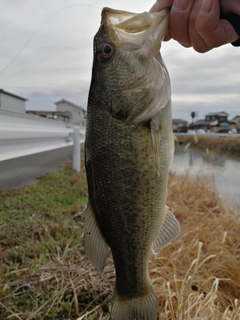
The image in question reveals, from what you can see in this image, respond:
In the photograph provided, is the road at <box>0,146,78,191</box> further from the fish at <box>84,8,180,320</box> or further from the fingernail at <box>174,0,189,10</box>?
the fingernail at <box>174,0,189,10</box>

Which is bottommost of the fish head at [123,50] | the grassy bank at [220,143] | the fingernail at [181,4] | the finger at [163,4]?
the grassy bank at [220,143]

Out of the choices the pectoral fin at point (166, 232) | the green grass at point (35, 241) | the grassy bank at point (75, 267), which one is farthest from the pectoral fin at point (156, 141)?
the green grass at point (35, 241)

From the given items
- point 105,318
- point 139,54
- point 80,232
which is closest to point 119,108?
point 139,54

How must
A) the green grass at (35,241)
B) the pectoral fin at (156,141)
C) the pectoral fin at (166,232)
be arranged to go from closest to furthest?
the pectoral fin at (156,141) → the pectoral fin at (166,232) → the green grass at (35,241)

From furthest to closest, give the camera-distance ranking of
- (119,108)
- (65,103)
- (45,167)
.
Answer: (65,103), (45,167), (119,108)

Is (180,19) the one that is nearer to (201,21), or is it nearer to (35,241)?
(201,21)

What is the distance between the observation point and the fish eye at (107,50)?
185 centimetres

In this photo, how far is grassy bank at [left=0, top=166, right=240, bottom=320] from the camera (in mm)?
2850

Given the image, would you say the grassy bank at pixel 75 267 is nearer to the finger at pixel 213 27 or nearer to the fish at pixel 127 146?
the fish at pixel 127 146

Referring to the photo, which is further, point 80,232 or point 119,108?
point 80,232

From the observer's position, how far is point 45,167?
8219mm

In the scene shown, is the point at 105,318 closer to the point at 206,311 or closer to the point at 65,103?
the point at 206,311

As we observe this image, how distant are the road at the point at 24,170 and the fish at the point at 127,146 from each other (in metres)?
3.15

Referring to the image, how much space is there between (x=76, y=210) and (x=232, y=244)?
216 cm
